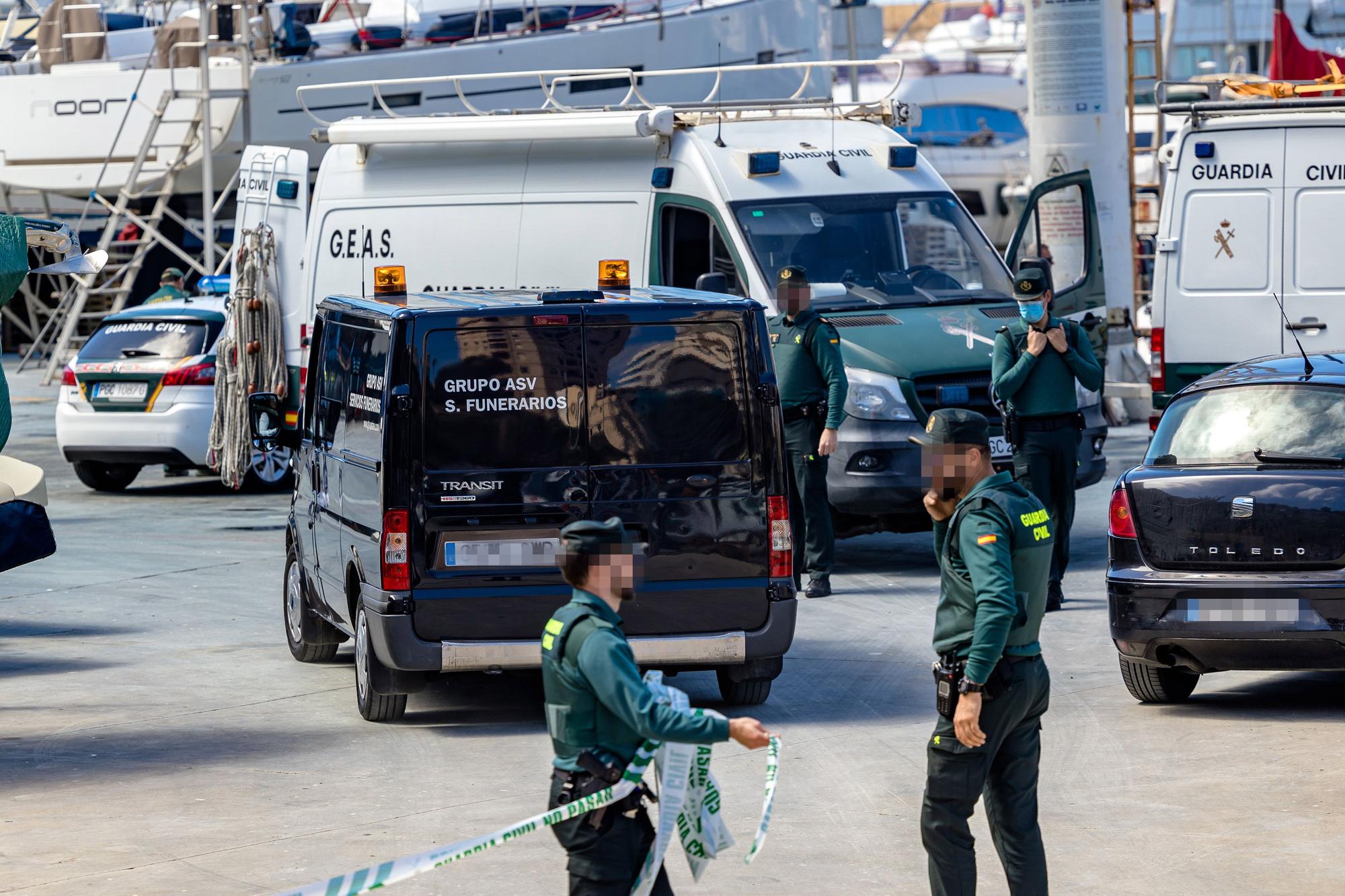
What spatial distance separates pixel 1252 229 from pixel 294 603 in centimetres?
735

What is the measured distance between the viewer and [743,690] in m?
9.20

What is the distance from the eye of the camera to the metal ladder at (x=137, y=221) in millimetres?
28203

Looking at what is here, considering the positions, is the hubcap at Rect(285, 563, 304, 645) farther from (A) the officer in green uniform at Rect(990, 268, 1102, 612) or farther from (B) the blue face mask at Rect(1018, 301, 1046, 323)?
(B) the blue face mask at Rect(1018, 301, 1046, 323)

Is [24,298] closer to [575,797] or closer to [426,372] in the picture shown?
[426,372]

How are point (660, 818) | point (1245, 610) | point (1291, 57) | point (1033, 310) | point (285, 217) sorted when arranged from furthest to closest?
point (1291, 57) → point (285, 217) → point (1033, 310) → point (1245, 610) → point (660, 818)

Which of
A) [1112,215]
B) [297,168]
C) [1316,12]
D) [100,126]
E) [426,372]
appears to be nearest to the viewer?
[426,372]

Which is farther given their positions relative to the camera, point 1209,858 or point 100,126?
point 100,126

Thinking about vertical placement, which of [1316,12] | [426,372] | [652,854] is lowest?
[652,854]

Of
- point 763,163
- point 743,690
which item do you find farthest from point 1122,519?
point 763,163

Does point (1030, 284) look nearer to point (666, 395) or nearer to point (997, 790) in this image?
point (666, 395)

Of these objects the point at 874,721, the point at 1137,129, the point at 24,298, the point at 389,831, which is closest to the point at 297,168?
the point at 874,721

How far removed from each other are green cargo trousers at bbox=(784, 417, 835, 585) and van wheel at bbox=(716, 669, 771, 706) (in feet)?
9.40

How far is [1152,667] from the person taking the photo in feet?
29.3

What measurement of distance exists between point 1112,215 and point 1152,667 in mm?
12825
